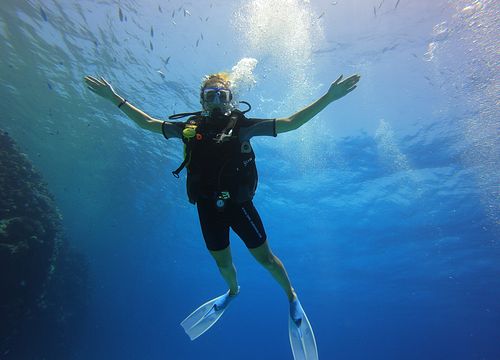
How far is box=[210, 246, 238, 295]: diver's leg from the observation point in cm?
489

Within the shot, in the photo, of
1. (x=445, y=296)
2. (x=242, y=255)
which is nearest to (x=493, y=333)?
(x=445, y=296)

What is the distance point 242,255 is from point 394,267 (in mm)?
21044

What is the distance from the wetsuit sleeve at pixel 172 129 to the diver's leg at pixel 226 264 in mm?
1923

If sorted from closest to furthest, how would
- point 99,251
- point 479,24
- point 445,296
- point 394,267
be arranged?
point 479,24, point 394,267, point 445,296, point 99,251

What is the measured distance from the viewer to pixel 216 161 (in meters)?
4.22

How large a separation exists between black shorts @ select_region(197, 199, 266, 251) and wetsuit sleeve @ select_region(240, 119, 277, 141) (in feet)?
3.32

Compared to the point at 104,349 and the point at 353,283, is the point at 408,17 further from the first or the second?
the point at 104,349

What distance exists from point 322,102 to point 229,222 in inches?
86.2

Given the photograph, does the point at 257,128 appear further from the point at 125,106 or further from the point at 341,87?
the point at 125,106

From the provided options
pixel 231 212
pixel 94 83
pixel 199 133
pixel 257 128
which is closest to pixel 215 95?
pixel 199 133

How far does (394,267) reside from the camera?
130 ft

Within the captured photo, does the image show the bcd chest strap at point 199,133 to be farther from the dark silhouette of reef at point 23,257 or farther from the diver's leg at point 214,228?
the dark silhouette of reef at point 23,257

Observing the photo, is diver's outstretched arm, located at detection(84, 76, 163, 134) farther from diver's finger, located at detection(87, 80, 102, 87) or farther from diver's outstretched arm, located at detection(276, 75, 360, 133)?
diver's outstretched arm, located at detection(276, 75, 360, 133)

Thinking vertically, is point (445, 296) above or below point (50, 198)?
below
